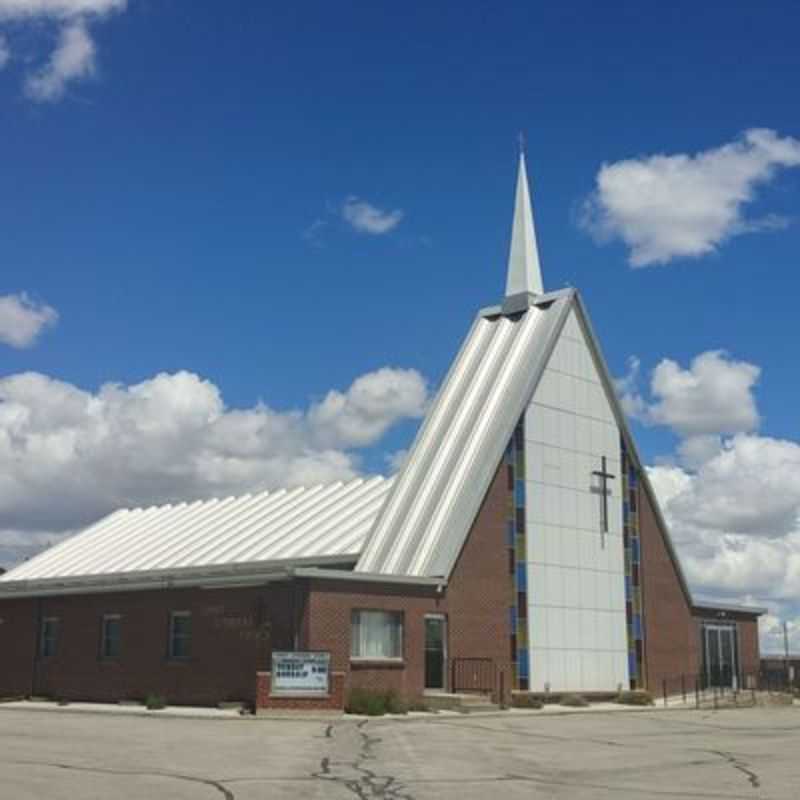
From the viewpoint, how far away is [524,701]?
37.9 metres

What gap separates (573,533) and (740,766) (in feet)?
79.3

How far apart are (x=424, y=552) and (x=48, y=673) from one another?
48.0 feet

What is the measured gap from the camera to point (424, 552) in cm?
3784

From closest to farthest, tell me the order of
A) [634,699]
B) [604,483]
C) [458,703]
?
[458,703], [634,699], [604,483]

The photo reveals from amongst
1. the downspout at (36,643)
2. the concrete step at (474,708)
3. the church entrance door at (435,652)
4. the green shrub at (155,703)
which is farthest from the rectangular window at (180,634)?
the concrete step at (474,708)

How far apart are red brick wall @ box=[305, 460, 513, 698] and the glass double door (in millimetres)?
13940

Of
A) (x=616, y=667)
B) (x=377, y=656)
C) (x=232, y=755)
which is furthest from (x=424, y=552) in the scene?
(x=232, y=755)

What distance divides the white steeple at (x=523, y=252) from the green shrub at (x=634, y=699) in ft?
51.8

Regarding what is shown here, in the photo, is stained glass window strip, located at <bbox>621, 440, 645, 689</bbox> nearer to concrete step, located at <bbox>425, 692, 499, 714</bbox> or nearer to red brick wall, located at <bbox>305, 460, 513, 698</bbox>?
red brick wall, located at <bbox>305, 460, 513, 698</bbox>

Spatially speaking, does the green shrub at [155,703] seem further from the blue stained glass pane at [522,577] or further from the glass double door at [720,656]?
the glass double door at [720,656]

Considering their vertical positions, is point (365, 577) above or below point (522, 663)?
above

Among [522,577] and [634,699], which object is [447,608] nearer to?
[522,577]

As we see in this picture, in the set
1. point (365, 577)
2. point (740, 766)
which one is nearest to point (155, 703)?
point (365, 577)

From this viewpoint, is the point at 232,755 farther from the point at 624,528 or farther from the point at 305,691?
the point at 624,528
